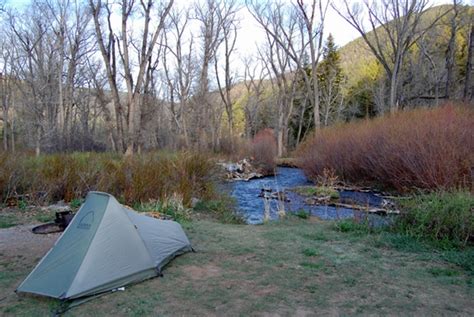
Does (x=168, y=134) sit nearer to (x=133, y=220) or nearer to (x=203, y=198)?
(x=203, y=198)

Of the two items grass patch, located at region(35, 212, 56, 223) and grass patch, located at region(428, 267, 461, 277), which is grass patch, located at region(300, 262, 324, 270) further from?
grass patch, located at region(35, 212, 56, 223)

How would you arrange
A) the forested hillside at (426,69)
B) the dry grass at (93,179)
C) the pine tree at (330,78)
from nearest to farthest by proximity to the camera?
the dry grass at (93,179)
the forested hillside at (426,69)
the pine tree at (330,78)

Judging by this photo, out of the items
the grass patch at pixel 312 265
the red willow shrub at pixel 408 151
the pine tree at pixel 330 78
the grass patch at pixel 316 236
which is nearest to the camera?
the grass patch at pixel 312 265

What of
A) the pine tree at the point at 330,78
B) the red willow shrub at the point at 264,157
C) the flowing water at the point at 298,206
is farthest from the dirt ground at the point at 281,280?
the pine tree at the point at 330,78

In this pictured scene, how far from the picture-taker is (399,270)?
4605mm

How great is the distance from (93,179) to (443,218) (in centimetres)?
753

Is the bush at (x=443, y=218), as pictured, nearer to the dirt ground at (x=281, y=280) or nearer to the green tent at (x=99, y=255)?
the dirt ground at (x=281, y=280)

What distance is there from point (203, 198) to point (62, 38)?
21.0 metres

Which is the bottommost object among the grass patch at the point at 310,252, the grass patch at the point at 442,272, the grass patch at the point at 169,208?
the grass patch at the point at 442,272

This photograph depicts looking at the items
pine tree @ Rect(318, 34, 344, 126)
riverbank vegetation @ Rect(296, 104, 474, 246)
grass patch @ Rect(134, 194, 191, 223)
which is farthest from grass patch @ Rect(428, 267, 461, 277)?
pine tree @ Rect(318, 34, 344, 126)

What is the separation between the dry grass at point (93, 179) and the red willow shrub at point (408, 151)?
6.16 metres

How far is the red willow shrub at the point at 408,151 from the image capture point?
10.6 m

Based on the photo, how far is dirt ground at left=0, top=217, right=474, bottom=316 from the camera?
11.7ft

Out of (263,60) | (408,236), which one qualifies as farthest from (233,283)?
(263,60)
